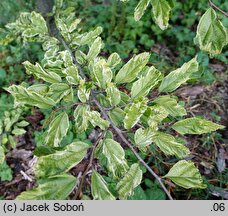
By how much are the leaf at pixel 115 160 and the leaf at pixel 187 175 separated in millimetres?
145

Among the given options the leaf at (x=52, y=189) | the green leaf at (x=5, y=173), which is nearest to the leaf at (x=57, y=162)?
the leaf at (x=52, y=189)

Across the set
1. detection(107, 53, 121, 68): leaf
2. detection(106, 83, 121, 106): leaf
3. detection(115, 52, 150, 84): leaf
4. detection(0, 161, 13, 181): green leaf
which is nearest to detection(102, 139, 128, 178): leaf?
detection(106, 83, 121, 106): leaf

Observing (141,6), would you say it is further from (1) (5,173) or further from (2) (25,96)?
(1) (5,173)

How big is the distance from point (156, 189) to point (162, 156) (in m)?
0.23

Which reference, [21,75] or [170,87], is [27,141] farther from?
[170,87]

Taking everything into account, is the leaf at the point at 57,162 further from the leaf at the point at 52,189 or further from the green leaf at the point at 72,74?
the green leaf at the point at 72,74

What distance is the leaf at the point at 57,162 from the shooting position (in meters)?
0.81

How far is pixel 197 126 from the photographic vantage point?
92 centimetres

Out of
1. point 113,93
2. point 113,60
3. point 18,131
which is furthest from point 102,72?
point 18,131

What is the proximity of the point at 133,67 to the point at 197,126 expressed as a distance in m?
0.26

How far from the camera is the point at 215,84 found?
2473 mm

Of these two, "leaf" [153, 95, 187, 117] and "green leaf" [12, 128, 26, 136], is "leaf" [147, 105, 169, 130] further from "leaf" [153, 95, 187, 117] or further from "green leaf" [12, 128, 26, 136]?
"green leaf" [12, 128, 26, 136]

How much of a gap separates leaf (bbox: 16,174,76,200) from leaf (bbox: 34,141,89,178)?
17 millimetres

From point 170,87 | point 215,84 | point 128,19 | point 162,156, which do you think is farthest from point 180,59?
point 170,87
